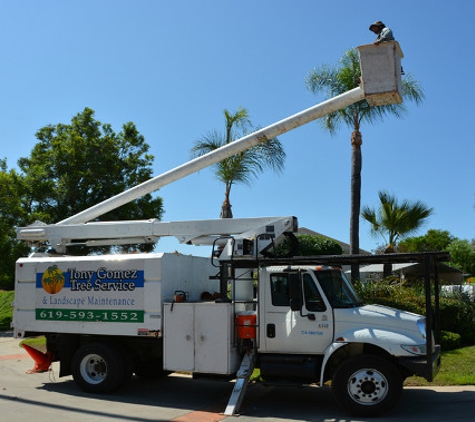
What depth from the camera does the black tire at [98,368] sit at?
10266 millimetres

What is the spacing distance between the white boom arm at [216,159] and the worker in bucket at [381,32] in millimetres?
129

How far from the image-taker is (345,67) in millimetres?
19188

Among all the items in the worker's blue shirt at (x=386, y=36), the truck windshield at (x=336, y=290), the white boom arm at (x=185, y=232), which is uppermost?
the worker's blue shirt at (x=386, y=36)

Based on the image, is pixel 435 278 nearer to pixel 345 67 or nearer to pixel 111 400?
pixel 111 400

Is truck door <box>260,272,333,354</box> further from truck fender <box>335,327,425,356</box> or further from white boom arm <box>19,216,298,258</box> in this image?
white boom arm <box>19,216,298,258</box>

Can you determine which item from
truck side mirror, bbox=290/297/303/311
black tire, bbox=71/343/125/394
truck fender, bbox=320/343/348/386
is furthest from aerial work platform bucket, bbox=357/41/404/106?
black tire, bbox=71/343/125/394

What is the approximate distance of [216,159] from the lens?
36.3 ft

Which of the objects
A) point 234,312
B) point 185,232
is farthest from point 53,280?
point 234,312

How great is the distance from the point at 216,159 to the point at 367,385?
5013mm

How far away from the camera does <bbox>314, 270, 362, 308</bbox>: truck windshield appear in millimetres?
9258

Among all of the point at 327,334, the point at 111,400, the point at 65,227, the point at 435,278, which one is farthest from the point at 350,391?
the point at 65,227

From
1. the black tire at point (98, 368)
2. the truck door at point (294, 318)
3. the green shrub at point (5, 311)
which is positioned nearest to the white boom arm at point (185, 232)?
the truck door at point (294, 318)

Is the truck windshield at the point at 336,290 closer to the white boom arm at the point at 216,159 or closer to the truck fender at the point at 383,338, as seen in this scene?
the truck fender at the point at 383,338

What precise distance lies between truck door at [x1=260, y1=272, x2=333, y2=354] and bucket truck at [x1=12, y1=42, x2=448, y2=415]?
0.02 meters
